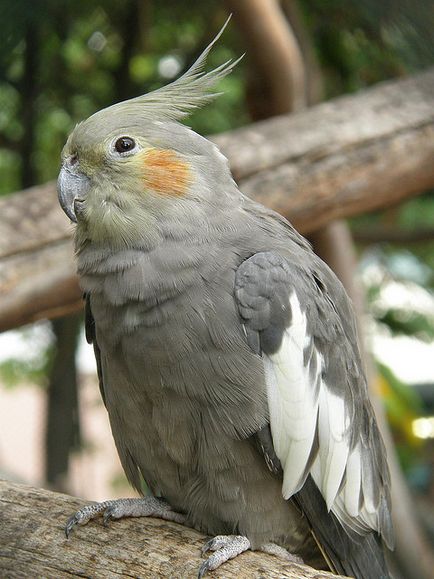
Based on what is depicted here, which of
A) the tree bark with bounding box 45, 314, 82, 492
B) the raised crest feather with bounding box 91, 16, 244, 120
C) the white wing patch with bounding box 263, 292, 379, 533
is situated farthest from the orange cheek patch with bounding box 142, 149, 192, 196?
the tree bark with bounding box 45, 314, 82, 492

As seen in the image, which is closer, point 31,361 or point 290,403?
point 290,403

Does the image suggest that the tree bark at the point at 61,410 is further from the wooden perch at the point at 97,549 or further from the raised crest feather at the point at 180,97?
the raised crest feather at the point at 180,97

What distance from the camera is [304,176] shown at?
340 cm

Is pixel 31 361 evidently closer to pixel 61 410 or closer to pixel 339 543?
pixel 61 410

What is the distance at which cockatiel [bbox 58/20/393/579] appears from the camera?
203cm

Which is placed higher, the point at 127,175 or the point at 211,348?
the point at 127,175

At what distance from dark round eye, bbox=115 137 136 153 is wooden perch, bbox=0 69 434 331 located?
3.31 feet

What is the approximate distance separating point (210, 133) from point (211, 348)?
2.79 metres

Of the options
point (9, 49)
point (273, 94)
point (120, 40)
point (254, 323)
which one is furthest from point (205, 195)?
point (120, 40)

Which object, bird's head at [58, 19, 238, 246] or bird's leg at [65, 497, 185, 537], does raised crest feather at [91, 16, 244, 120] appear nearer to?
bird's head at [58, 19, 238, 246]

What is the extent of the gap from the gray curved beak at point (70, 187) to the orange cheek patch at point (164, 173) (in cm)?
17

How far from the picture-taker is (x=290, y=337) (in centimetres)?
206

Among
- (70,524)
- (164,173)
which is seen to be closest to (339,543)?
(70,524)

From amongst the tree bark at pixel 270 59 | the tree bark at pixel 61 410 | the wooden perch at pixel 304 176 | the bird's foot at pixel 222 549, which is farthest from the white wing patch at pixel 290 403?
the tree bark at pixel 61 410
